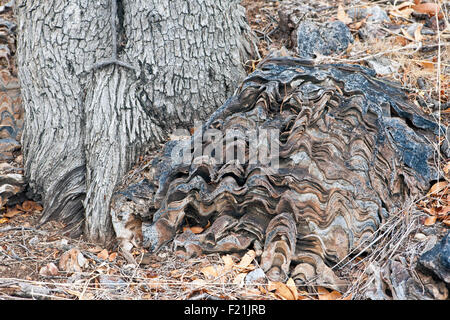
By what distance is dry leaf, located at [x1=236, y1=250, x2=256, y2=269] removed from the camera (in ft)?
8.63

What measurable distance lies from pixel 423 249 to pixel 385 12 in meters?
2.74

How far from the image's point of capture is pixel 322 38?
3.88 m

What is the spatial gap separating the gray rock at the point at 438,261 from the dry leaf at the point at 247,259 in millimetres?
942

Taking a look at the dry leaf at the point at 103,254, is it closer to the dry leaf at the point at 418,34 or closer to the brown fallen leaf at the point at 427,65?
the brown fallen leaf at the point at 427,65

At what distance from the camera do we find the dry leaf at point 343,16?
4.17 meters

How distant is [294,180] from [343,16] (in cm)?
230

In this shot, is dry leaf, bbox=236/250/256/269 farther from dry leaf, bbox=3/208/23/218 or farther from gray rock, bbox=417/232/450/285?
dry leaf, bbox=3/208/23/218

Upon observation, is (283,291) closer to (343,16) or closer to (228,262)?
(228,262)

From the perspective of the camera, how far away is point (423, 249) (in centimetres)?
245

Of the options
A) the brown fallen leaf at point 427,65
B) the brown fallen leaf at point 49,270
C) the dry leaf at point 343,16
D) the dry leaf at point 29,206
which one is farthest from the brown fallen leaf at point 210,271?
the dry leaf at point 343,16

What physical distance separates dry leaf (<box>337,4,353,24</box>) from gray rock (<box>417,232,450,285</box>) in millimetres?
2595

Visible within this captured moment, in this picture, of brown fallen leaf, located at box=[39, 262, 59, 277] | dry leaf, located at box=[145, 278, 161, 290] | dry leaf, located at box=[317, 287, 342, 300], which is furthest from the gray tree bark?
dry leaf, located at box=[317, 287, 342, 300]

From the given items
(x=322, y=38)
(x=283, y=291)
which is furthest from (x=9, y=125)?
(x=322, y=38)

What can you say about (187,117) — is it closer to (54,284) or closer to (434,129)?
(54,284)
